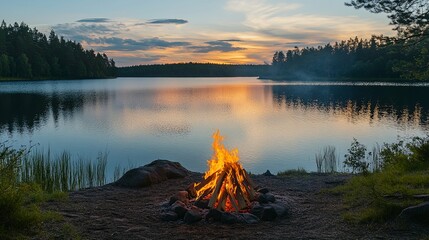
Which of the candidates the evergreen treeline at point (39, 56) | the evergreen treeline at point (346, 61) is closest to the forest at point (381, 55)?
the evergreen treeline at point (346, 61)

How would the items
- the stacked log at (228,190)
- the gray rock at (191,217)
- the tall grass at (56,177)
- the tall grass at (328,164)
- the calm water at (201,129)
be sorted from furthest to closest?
the calm water at (201,129)
the tall grass at (328,164)
the tall grass at (56,177)
the stacked log at (228,190)
the gray rock at (191,217)

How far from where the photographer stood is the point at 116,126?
1464 inches

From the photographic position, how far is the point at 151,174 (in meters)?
12.8

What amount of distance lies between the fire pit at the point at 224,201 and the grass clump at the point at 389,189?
5.71 feet

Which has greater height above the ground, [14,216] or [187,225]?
[14,216]

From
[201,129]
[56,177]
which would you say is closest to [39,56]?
[201,129]

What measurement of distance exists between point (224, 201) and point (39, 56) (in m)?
120

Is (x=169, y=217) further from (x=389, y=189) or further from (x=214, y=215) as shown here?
(x=389, y=189)

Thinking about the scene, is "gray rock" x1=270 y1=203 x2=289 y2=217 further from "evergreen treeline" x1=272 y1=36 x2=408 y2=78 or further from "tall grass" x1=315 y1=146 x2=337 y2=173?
"evergreen treeline" x1=272 y1=36 x2=408 y2=78

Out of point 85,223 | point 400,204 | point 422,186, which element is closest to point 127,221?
point 85,223

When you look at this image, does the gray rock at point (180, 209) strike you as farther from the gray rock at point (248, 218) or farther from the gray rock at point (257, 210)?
the gray rock at point (257, 210)

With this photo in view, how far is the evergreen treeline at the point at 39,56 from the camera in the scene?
11036 cm

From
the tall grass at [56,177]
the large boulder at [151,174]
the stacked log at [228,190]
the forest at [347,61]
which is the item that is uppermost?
the forest at [347,61]

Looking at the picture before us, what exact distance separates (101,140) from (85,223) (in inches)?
885
